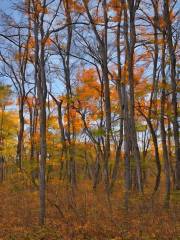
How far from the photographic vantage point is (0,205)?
13.8m

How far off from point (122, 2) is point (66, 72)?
875 centimetres

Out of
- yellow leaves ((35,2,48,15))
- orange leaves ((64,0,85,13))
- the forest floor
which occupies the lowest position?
the forest floor

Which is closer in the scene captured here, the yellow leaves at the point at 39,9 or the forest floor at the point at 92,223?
the forest floor at the point at 92,223

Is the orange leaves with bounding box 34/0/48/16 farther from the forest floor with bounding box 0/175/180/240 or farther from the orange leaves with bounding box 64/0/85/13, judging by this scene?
the forest floor with bounding box 0/175/180/240

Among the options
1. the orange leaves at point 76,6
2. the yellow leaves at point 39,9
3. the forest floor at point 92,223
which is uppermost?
the orange leaves at point 76,6

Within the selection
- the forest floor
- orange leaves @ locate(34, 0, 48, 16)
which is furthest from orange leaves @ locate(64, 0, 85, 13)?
the forest floor

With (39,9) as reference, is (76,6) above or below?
above

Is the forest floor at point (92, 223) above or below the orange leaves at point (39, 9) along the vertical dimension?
below

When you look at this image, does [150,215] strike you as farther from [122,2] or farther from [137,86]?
[137,86]

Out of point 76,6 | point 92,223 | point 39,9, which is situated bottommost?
point 92,223

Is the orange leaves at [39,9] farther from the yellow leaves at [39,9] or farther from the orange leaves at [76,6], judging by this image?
the orange leaves at [76,6]

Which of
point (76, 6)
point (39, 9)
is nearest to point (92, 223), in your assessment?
point (39, 9)

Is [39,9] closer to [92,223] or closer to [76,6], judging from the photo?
[76,6]

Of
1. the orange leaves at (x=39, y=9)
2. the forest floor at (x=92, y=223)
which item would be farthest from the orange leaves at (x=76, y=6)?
the forest floor at (x=92, y=223)
